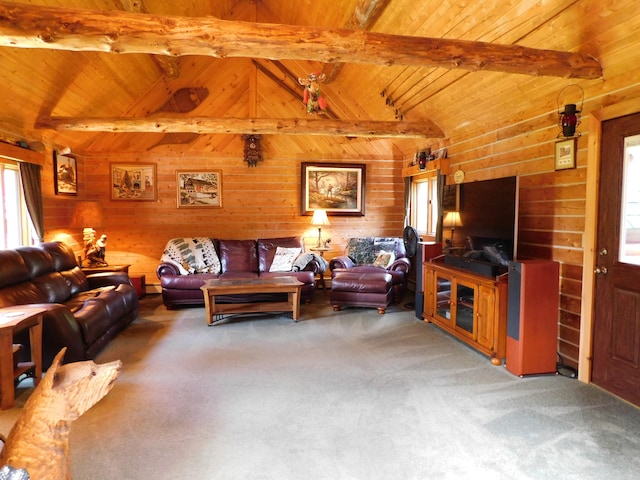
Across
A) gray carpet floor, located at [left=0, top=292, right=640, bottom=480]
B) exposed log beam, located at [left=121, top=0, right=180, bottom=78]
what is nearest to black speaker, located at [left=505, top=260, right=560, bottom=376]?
gray carpet floor, located at [left=0, top=292, right=640, bottom=480]

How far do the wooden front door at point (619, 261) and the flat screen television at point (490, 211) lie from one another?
59cm

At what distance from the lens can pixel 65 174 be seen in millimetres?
5047

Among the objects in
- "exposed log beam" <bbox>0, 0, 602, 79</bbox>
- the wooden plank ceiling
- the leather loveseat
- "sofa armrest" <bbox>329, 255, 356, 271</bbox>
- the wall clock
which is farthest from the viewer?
"sofa armrest" <bbox>329, 255, 356, 271</bbox>

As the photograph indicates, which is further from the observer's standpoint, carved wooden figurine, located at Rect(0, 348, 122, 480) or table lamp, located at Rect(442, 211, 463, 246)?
table lamp, located at Rect(442, 211, 463, 246)

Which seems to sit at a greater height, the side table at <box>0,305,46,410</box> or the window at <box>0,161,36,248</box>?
the window at <box>0,161,36,248</box>

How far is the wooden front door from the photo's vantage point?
8.20 ft

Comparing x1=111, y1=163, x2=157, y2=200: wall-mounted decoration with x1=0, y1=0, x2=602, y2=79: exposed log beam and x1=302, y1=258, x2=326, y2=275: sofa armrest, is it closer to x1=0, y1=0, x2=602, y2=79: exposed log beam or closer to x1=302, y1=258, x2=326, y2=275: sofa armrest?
x1=302, y1=258, x2=326, y2=275: sofa armrest

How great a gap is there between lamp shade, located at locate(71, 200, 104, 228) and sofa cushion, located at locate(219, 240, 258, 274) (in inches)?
64.8

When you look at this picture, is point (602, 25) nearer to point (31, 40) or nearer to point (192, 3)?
point (31, 40)

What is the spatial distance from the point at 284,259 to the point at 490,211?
9.63ft

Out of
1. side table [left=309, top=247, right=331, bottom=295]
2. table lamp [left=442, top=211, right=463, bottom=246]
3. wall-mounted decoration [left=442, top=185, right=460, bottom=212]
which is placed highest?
wall-mounted decoration [left=442, top=185, right=460, bottom=212]

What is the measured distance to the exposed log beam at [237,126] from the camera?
4344mm

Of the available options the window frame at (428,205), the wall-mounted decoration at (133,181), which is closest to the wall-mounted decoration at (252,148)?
the wall-mounted decoration at (133,181)

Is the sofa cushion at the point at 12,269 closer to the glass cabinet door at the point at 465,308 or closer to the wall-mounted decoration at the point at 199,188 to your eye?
the wall-mounted decoration at the point at 199,188
